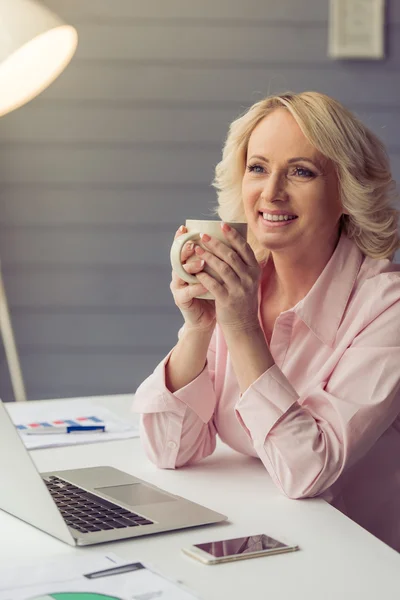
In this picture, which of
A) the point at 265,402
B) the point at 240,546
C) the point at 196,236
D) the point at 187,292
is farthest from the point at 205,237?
the point at 240,546

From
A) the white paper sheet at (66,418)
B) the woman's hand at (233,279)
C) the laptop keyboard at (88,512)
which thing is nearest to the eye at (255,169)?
the woman's hand at (233,279)

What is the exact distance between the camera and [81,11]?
3.97 metres

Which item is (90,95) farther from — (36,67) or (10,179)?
(36,67)

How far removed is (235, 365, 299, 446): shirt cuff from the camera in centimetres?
139

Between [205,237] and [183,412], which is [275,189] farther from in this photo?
[183,412]

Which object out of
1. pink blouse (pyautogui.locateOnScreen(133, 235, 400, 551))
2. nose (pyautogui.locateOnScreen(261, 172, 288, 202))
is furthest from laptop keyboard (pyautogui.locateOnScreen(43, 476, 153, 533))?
nose (pyautogui.locateOnScreen(261, 172, 288, 202))

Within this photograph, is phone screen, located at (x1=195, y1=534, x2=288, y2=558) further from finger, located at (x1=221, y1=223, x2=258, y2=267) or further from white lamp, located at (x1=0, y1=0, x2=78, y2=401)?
white lamp, located at (x1=0, y1=0, x2=78, y2=401)

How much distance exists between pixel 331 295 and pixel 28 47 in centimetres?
77

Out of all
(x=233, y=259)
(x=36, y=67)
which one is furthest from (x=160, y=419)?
(x=36, y=67)

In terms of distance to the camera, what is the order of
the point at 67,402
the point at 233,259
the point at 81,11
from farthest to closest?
the point at 81,11 → the point at 67,402 → the point at 233,259

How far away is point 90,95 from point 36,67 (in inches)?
85.9

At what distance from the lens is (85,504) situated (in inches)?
49.8

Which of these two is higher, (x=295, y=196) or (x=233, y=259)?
(x=295, y=196)

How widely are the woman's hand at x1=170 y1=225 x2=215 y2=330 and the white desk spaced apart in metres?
0.27
